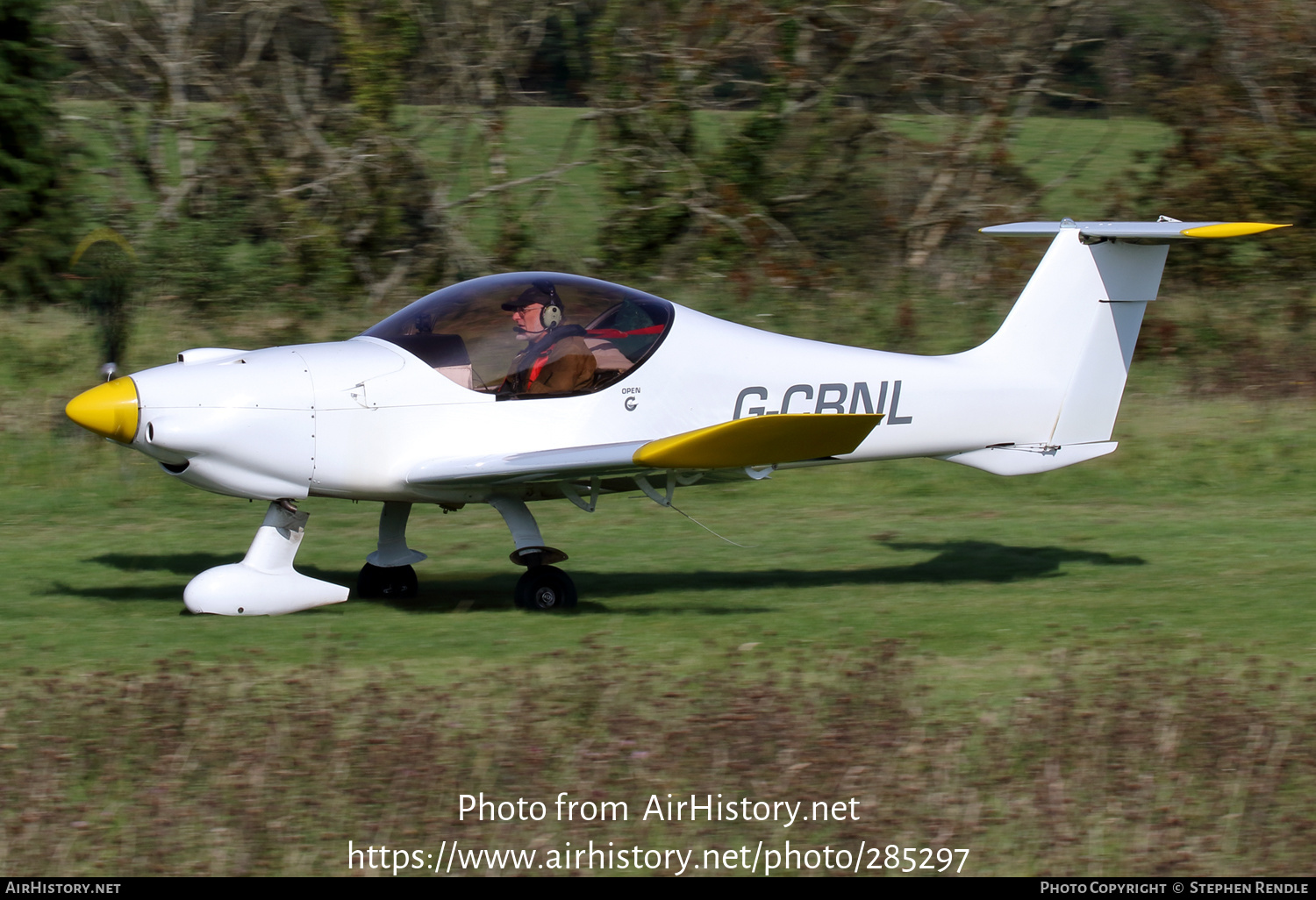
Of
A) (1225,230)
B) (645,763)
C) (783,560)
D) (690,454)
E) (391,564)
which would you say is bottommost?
(783,560)

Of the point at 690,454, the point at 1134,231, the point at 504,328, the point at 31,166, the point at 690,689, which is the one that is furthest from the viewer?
the point at 31,166

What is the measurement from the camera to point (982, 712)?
18.3ft

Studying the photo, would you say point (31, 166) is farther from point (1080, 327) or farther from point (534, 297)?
point (1080, 327)

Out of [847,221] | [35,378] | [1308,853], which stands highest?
[1308,853]

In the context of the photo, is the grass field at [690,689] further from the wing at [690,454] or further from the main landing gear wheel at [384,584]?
the wing at [690,454]

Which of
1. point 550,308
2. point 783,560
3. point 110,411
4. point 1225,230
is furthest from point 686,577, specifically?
point 1225,230

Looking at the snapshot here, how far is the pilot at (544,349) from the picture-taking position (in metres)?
7.16

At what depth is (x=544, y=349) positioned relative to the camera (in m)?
7.18

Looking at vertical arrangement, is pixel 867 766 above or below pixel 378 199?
above

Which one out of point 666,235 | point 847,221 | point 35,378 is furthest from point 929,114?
point 35,378

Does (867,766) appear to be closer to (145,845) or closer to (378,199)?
(145,845)

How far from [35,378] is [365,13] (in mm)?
6456

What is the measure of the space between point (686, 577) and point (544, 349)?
2.14m

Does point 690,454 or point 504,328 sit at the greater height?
point 504,328
